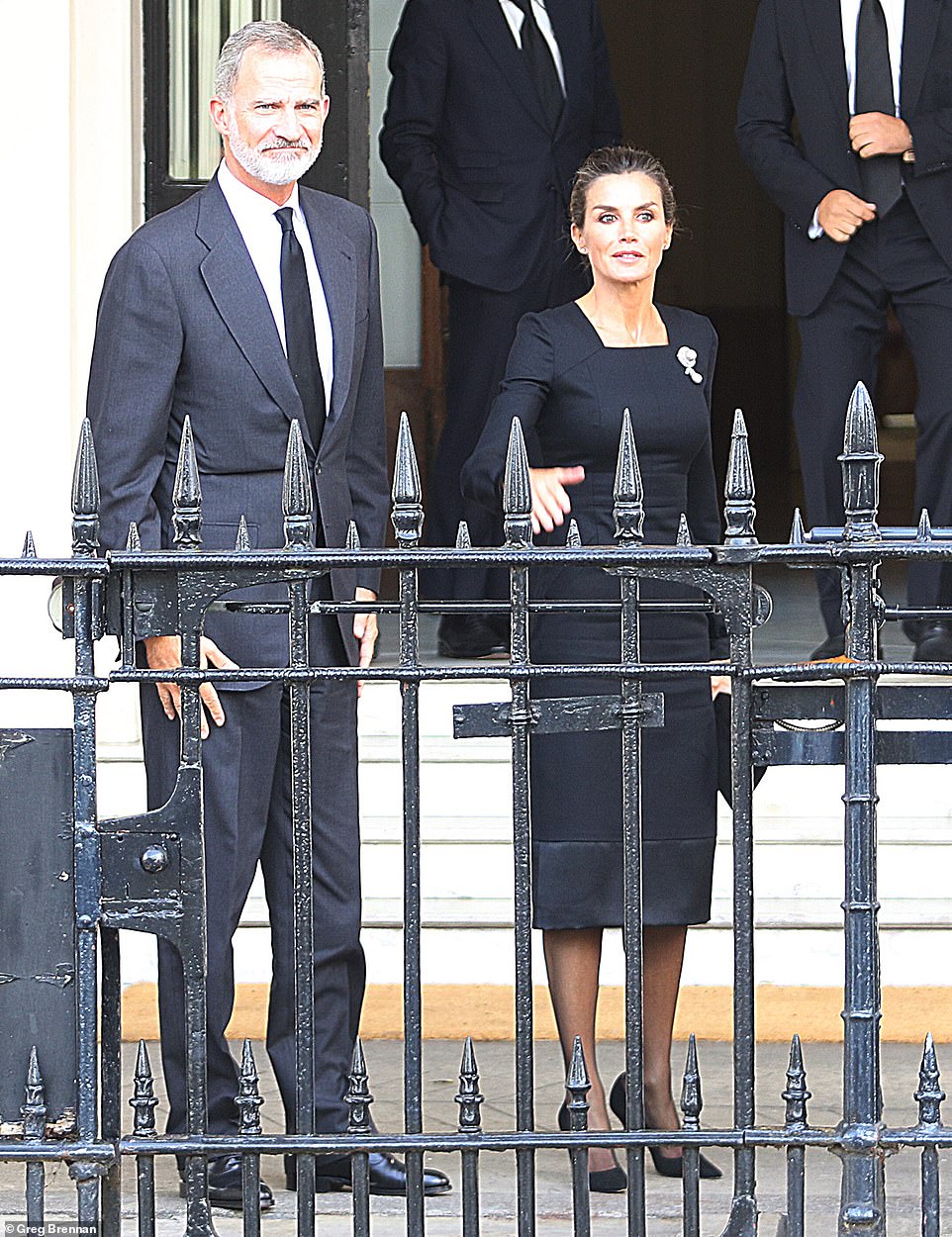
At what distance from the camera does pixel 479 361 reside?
6.81 metres

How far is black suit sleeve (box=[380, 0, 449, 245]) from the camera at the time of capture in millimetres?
6668

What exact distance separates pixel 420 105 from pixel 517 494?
387cm

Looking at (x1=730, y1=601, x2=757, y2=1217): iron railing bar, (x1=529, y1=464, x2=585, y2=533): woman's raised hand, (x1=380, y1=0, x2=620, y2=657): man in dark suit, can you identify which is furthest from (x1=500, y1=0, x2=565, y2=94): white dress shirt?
(x1=730, y1=601, x2=757, y2=1217): iron railing bar

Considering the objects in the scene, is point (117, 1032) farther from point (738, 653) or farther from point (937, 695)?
point (937, 695)

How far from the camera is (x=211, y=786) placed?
13.0ft

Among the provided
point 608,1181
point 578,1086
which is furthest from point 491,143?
point 578,1086

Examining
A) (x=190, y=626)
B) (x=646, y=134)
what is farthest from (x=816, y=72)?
(x=646, y=134)

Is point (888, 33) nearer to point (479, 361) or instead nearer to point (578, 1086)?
point (479, 361)

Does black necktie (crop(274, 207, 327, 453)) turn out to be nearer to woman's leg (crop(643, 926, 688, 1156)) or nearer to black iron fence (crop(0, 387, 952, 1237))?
black iron fence (crop(0, 387, 952, 1237))

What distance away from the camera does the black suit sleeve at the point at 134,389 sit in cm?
385

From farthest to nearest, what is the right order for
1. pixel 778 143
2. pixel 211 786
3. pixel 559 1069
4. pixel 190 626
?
pixel 778 143 → pixel 559 1069 → pixel 211 786 → pixel 190 626

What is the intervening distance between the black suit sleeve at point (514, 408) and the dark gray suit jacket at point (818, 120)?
2292 millimetres

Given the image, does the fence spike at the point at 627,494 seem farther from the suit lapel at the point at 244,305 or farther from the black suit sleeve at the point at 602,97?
the black suit sleeve at the point at 602,97

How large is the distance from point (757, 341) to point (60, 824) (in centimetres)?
1254
